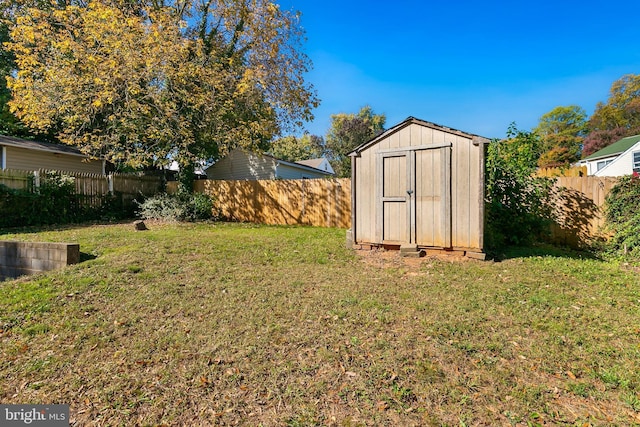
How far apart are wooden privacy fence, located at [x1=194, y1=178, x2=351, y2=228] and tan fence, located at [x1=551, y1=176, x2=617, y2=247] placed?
5.63 meters

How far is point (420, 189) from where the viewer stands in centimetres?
578

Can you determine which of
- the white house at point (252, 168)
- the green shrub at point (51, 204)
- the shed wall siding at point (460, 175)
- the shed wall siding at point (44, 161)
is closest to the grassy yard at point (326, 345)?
the shed wall siding at point (460, 175)

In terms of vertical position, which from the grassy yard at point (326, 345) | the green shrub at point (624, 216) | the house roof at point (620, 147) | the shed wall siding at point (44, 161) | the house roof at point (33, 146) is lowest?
the grassy yard at point (326, 345)

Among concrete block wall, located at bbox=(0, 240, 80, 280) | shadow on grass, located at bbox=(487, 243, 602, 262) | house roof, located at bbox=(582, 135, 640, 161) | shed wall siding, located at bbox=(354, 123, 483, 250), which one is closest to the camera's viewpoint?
concrete block wall, located at bbox=(0, 240, 80, 280)

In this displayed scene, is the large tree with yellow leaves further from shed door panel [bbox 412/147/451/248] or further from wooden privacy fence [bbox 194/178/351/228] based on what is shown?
shed door panel [bbox 412/147/451/248]

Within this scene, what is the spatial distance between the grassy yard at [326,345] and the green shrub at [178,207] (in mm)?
6753

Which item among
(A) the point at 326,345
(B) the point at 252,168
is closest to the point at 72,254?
(A) the point at 326,345

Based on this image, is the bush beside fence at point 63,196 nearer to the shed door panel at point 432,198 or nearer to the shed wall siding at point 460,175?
the shed wall siding at point 460,175

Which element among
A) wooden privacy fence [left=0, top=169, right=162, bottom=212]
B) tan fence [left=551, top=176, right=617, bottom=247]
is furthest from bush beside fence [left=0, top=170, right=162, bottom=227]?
tan fence [left=551, top=176, right=617, bottom=247]

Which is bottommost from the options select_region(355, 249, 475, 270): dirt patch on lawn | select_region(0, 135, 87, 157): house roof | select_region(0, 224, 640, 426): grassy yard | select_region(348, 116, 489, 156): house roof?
select_region(0, 224, 640, 426): grassy yard

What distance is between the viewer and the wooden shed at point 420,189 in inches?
213

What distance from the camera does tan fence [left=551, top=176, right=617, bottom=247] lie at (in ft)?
21.1

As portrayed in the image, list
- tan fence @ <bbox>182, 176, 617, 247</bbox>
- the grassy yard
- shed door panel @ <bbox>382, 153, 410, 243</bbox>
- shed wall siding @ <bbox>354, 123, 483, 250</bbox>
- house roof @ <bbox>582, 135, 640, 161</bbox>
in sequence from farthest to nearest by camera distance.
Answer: house roof @ <bbox>582, 135, 640, 161</bbox>
tan fence @ <bbox>182, 176, 617, 247</bbox>
shed door panel @ <bbox>382, 153, 410, 243</bbox>
shed wall siding @ <bbox>354, 123, 483, 250</bbox>
the grassy yard

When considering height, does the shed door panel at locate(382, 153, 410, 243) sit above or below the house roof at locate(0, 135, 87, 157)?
below
